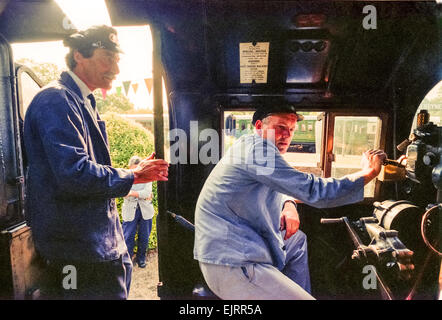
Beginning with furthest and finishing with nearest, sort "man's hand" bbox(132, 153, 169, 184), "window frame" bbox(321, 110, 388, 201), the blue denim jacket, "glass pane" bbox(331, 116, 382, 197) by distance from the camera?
1. "glass pane" bbox(331, 116, 382, 197)
2. "window frame" bbox(321, 110, 388, 201)
3. "man's hand" bbox(132, 153, 169, 184)
4. the blue denim jacket

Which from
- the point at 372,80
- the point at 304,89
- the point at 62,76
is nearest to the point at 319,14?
the point at 304,89

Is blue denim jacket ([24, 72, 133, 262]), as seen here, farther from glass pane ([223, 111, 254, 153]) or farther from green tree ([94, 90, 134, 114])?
green tree ([94, 90, 134, 114])

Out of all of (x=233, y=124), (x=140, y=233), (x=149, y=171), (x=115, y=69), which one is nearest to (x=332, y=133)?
(x=233, y=124)

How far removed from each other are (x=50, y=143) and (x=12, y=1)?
85.1 inches

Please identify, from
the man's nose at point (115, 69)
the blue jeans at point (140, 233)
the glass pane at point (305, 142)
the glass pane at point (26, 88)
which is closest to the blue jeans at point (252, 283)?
the man's nose at point (115, 69)

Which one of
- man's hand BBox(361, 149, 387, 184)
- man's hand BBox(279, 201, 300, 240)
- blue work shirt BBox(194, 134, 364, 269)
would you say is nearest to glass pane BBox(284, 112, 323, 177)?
man's hand BBox(279, 201, 300, 240)

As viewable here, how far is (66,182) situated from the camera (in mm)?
1582

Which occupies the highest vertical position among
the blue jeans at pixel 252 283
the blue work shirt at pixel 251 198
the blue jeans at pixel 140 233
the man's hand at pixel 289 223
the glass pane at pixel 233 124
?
the glass pane at pixel 233 124

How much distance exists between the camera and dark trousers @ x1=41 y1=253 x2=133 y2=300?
1745mm

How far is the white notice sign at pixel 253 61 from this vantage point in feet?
10.0

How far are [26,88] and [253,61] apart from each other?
288 centimetres

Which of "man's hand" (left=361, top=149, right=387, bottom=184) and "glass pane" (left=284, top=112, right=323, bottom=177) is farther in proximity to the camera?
"glass pane" (left=284, top=112, right=323, bottom=177)

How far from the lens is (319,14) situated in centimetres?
252

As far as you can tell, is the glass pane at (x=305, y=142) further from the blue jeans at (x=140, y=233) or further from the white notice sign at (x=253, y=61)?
the blue jeans at (x=140, y=233)
